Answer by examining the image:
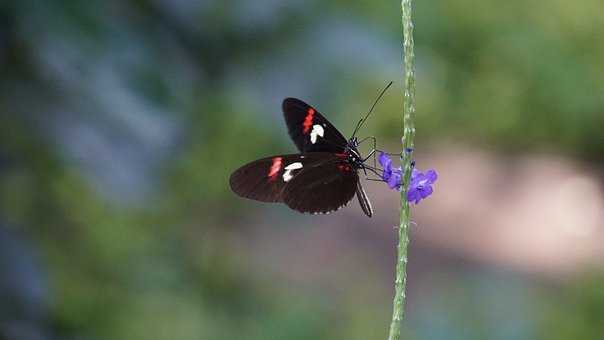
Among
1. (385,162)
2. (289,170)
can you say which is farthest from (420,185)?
(289,170)

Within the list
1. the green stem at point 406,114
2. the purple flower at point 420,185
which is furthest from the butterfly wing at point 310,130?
the green stem at point 406,114

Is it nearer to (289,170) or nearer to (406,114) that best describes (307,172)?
(289,170)

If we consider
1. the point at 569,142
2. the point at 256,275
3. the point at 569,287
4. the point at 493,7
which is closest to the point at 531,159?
the point at 569,142

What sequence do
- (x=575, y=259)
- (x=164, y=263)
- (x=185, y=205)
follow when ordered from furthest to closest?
(x=575, y=259) < (x=185, y=205) < (x=164, y=263)

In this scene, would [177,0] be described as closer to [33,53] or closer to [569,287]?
[33,53]

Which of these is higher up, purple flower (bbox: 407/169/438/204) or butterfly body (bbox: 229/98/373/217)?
butterfly body (bbox: 229/98/373/217)

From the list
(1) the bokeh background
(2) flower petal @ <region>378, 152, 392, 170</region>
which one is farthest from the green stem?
(1) the bokeh background

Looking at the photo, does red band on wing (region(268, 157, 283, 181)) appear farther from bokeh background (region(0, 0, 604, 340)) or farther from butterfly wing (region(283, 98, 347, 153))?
bokeh background (region(0, 0, 604, 340))

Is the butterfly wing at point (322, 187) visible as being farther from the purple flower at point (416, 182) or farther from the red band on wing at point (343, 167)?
the purple flower at point (416, 182)
